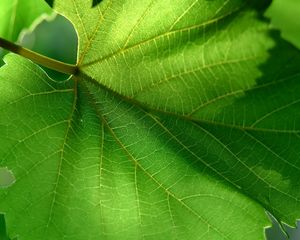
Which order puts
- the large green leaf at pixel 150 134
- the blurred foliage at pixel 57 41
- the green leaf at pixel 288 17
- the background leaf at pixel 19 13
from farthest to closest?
the blurred foliage at pixel 57 41 < the background leaf at pixel 19 13 < the green leaf at pixel 288 17 < the large green leaf at pixel 150 134

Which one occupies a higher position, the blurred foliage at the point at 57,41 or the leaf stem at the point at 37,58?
the leaf stem at the point at 37,58

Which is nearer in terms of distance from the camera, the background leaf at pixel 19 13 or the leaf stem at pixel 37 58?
the leaf stem at pixel 37 58

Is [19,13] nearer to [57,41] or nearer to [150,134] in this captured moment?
[150,134]

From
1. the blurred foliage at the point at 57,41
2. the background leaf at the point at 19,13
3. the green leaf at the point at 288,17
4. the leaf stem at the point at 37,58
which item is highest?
the green leaf at the point at 288,17

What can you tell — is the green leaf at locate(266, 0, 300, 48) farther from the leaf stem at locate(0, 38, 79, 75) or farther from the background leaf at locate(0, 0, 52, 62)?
the background leaf at locate(0, 0, 52, 62)

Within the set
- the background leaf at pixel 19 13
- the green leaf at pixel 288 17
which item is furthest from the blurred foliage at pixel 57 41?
the green leaf at pixel 288 17

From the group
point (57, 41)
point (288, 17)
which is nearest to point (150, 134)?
point (288, 17)

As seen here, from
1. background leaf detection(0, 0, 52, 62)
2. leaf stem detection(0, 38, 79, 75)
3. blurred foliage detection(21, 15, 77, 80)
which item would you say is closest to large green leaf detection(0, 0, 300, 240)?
leaf stem detection(0, 38, 79, 75)

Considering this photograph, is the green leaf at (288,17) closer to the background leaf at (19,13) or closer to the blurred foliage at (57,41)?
the background leaf at (19,13)

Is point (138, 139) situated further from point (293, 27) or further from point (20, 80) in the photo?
point (293, 27)
